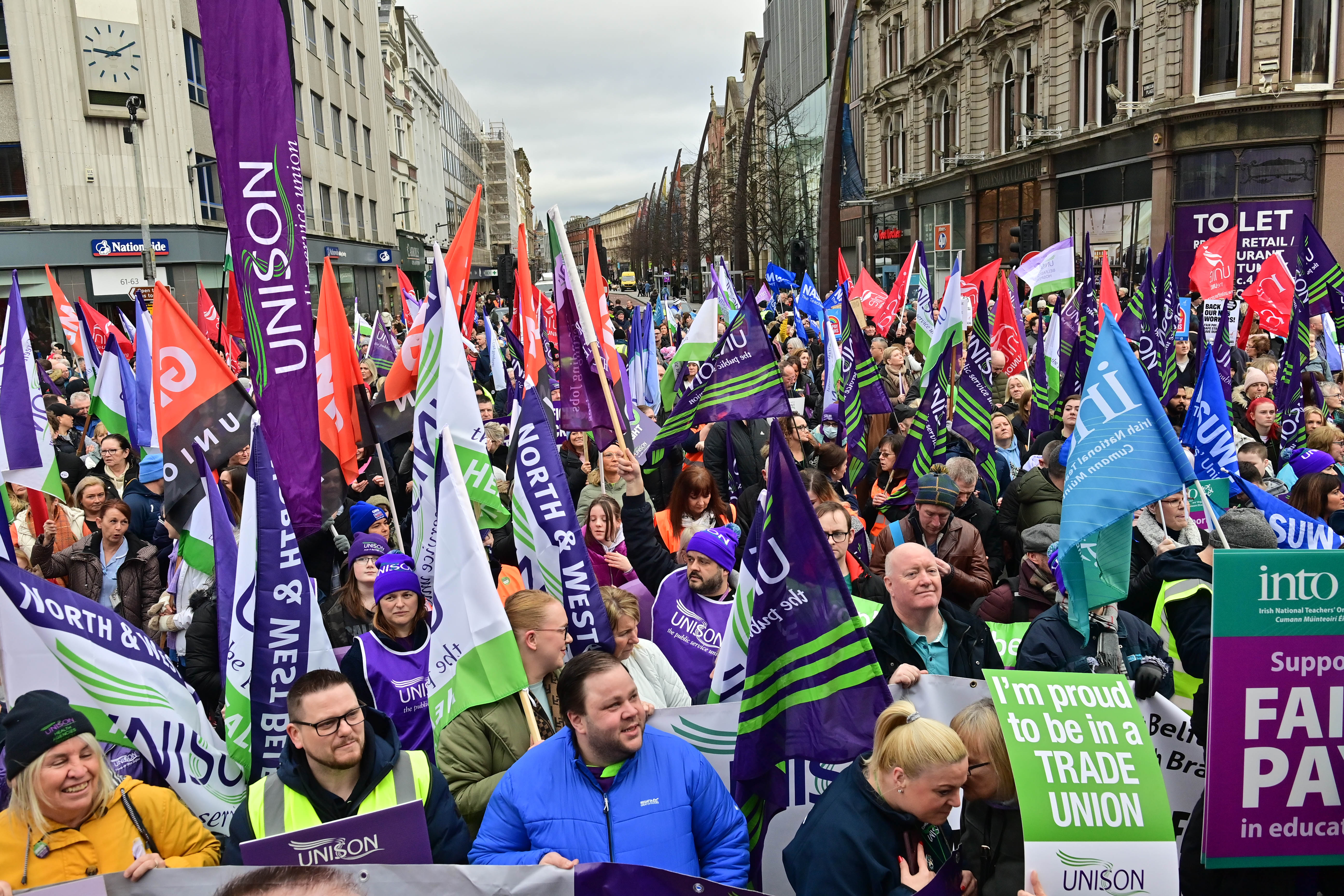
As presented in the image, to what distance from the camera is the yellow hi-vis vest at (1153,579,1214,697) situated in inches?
158

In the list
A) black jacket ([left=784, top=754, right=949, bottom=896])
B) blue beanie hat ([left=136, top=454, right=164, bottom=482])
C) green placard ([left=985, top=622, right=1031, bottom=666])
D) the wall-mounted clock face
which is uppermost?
the wall-mounted clock face

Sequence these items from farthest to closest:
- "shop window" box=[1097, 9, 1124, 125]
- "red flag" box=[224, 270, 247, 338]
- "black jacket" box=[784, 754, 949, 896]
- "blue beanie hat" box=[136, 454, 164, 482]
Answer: "shop window" box=[1097, 9, 1124, 125] → "red flag" box=[224, 270, 247, 338] → "blue beanie hat" box=[136, 454, 164, 482] → "black jacket" box=[784, 754, 949, 896]

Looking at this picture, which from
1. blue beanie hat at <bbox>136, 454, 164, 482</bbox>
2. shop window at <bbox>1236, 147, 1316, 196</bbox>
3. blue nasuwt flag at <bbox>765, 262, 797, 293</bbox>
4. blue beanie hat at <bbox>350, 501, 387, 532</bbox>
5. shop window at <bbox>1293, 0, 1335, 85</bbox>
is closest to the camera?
blue beanie hat at <bbox>350, 501, 387, 532</bbox>

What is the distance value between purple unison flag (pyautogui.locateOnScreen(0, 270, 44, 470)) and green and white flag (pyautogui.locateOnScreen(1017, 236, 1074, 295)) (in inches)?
471

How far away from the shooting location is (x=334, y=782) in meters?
3.30

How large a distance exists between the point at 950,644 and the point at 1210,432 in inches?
147

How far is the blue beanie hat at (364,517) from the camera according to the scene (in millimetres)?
6609

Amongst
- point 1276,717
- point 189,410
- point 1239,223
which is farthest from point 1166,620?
point 1239,223

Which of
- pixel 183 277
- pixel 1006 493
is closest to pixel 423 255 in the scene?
pixel 183 277

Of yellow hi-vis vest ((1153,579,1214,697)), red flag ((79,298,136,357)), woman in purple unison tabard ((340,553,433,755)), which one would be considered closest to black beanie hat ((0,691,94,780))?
woman in purple unison tabard ((340,553,433,755))

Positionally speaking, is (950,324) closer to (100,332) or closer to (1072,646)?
(1072,646)

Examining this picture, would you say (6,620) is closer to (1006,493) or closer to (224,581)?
(224,581)

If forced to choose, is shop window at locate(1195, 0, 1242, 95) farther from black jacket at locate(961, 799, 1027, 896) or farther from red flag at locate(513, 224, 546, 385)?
black jacket at locate(961, 799, 1027, 896)

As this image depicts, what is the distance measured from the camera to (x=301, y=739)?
3281mm
